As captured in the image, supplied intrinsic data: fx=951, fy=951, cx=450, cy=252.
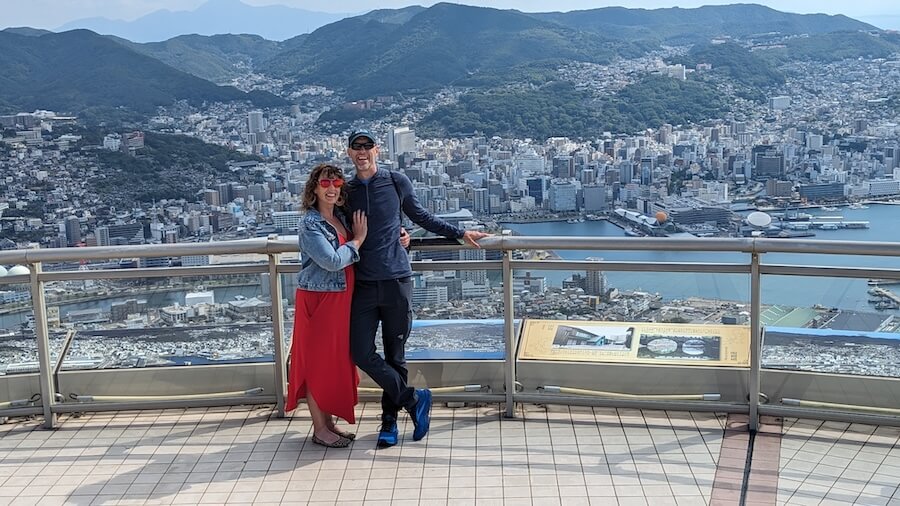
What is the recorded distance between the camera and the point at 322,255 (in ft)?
13.1

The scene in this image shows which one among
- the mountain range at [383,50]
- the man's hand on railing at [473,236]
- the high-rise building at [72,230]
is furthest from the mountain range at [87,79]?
the man's hand on railing at [473,236]

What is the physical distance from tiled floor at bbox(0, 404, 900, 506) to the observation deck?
0.01m

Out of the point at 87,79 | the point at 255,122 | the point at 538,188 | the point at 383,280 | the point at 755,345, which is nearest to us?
the point at 383,280

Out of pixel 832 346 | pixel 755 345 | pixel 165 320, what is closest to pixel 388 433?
A: pixel 165 320

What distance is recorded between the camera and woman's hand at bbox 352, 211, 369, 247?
162 inches

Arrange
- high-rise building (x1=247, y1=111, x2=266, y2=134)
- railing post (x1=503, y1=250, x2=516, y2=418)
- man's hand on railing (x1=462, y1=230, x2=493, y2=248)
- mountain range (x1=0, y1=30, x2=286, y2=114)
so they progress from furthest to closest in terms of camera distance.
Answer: high-rise building (x1=247, y1=111, x2=266, y2=134)
mountain range (x1=0, y1=30, x2=286, y2=114)
railing post (x1=503, y1=250, x2=516, y2=418)
man's hand on railing (x1=462, y1=230, x2=493, y2=248)

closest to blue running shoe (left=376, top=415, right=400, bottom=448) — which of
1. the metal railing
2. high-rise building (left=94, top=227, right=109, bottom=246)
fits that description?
the metal railing

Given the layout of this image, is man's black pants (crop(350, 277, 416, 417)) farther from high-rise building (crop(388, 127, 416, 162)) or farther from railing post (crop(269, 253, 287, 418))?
high-rise building (crop(388, 127, 416, 162))

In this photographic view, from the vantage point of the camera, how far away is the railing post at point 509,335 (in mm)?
4617

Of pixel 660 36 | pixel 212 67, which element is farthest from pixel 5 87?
pixel 660 36

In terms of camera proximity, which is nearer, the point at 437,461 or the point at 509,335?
the point at 437,461

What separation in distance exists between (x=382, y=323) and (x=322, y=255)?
0.50 metres

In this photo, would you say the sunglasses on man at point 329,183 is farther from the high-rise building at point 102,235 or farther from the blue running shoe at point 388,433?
the high-rise building at point 102,235

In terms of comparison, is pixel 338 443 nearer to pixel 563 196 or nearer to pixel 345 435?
pixel 345 435
